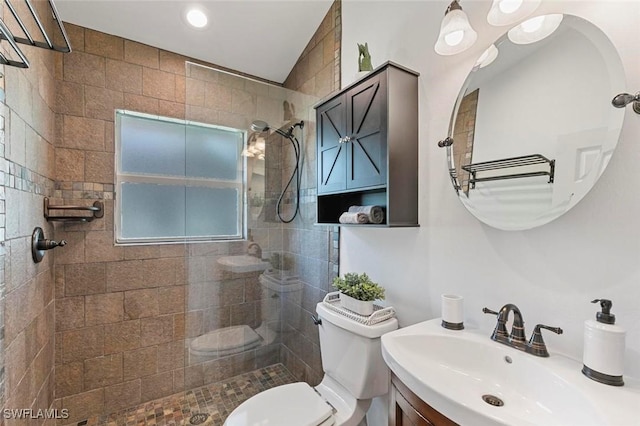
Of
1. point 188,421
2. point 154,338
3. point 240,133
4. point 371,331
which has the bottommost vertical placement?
point 188,421

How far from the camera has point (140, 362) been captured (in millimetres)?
2197

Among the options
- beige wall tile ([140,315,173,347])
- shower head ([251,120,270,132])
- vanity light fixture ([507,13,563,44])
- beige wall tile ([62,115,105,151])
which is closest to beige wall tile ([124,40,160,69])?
beige wall tile ([62,115,105,151])

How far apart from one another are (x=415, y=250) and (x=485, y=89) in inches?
31.1

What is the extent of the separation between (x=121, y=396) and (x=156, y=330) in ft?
1.63

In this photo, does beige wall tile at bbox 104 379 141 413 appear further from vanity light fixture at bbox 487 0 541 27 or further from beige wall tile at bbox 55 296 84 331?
vanity light fixture at bbox 487 0 541 27

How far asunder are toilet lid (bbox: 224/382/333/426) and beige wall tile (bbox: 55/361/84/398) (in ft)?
4.65

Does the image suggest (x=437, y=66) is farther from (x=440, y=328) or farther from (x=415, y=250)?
(x=440, y=328)

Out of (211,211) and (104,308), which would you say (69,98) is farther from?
(104,308)

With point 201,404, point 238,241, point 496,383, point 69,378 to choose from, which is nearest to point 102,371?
point 69,378

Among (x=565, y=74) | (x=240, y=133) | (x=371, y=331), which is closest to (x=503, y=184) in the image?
(x=565, y=74)

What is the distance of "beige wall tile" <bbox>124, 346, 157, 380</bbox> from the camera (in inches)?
85.1

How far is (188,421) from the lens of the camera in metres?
2.00

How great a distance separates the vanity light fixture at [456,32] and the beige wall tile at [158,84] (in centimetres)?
208

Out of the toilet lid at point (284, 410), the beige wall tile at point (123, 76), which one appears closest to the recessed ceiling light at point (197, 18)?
the beige wall tile at point (123, 76)
